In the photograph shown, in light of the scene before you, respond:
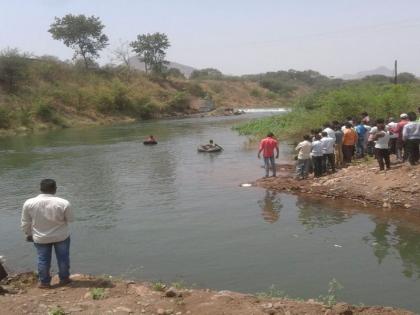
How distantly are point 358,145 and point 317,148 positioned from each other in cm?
296

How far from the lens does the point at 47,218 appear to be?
329 inches

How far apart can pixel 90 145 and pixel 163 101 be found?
156 feet

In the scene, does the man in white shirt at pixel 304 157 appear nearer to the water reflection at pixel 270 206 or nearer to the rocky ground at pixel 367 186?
the rocky ground at pixel 367 186

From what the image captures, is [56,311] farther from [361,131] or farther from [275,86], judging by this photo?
[275,86]

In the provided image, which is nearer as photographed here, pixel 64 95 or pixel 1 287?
pixel 1 287

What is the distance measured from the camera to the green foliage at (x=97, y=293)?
788 centimetres

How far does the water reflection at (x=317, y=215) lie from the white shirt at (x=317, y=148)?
2559 mm

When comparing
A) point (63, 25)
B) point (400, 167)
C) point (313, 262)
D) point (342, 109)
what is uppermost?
point (63, 25)

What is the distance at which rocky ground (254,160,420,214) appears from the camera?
15297 millimetres

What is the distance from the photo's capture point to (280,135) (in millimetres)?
36062

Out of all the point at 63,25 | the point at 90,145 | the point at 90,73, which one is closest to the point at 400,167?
the point at 90,145

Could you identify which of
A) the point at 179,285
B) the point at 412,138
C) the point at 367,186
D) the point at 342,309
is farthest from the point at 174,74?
the point at 342,309

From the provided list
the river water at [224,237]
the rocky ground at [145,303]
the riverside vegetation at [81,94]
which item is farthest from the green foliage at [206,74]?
the rocky ground at [145,303]

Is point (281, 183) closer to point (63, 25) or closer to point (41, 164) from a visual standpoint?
point (41, 164)
